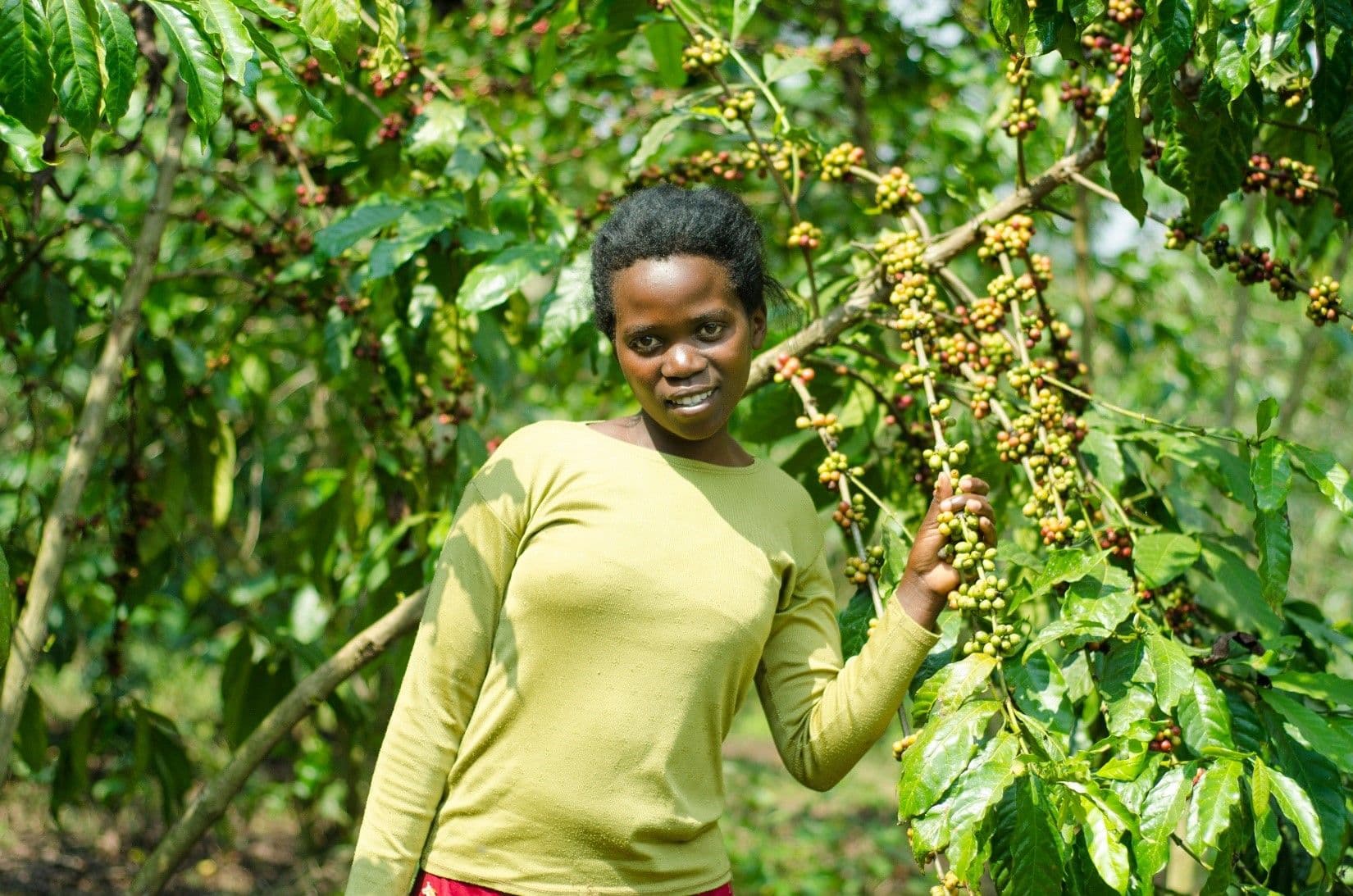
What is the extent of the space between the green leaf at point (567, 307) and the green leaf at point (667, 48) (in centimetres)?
62

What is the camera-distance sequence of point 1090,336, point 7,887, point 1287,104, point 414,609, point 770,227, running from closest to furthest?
1. point 1287,104
2. point 414,609
3. point 1090,336
4. point 770,227
5. point 7,887

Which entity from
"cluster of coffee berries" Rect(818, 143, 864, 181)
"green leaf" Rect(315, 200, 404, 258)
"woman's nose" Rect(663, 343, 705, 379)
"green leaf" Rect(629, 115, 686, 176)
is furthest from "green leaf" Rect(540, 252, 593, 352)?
"woman's nose" Rect(663, 343, 705, 379)

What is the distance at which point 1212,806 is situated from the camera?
1473 mm

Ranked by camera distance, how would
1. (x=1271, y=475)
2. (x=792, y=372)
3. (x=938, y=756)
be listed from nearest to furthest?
(x=938, y=756), (x=1271, y=475), (x=792, y=372)

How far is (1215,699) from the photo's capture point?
163cm

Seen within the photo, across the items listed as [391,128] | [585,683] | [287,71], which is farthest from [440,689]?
[391,128]

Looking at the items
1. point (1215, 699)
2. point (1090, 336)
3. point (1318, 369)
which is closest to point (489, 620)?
point (1215, 699)

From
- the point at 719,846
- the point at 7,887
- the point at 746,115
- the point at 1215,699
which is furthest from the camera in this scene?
the point at 7,887

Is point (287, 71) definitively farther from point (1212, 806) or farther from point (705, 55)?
point (1212, 806)

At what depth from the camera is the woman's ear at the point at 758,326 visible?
74.1 inches

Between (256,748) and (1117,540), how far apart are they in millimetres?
1665

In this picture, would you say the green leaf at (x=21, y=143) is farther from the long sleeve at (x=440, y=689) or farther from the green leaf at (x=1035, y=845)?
the green leaf at (x=1035, y=845)

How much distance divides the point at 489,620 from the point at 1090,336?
2.43 meters

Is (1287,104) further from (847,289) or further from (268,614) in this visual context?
(268,614)
